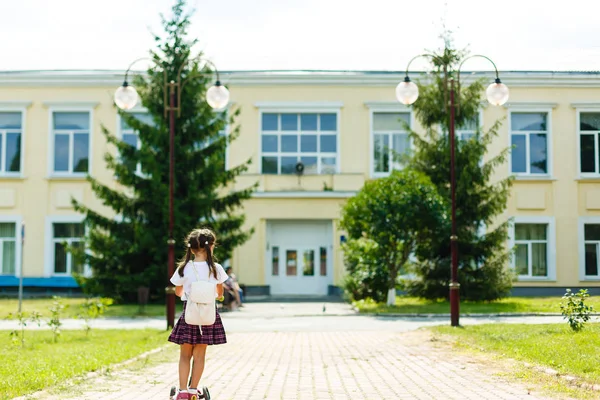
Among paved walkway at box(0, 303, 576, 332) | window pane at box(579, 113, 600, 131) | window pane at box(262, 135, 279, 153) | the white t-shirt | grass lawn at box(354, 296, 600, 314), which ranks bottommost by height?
paved walkway at box(0, 303, 576, 332)

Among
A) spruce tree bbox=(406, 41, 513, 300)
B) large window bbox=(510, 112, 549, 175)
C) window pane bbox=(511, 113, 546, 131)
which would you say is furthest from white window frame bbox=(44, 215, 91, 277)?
window pane bbox=(511, 113, 546, 131)

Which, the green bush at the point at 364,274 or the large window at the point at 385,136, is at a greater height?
the large window at the point at 385,136

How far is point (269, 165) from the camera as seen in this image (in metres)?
33.3

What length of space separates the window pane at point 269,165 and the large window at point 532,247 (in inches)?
415

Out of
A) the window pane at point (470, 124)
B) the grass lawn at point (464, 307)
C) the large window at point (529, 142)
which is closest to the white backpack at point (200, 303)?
the grass lawn at point (464, 307)

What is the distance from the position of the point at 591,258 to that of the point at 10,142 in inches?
988

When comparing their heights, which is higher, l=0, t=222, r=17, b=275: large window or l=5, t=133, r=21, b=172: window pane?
l=5, t=133, r=21, b=172: window pane

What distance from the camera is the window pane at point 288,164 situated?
3328cm

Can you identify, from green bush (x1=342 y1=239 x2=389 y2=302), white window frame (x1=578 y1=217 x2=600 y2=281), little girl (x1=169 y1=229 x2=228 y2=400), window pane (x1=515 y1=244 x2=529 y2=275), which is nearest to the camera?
little girl (x1=169 y1=229 x2=228 y2=400)

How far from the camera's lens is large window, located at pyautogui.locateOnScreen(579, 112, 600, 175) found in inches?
1247

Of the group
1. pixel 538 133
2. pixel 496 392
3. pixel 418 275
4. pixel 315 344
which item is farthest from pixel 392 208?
pixel 496 392

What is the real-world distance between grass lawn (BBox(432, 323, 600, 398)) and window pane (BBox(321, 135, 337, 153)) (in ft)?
59.4

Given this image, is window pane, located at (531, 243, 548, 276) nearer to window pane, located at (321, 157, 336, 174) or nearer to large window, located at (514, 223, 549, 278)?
large window, located at (514, 223, 549, 278)

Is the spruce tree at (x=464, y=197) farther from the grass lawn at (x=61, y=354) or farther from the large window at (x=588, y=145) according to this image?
the grass lawn at (x=61, y=354)
